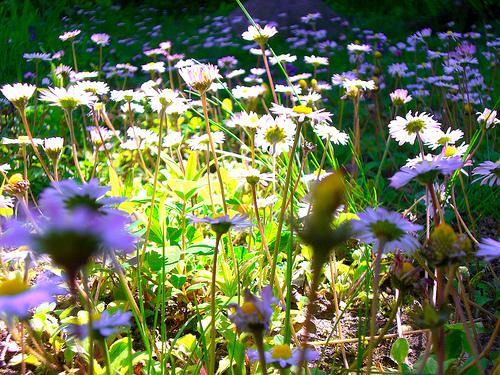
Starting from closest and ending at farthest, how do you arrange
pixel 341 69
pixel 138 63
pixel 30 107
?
pixel 30 107
pixel 341 69
pixel 138 63

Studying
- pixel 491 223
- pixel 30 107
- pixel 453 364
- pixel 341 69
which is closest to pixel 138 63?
pixel 341 69

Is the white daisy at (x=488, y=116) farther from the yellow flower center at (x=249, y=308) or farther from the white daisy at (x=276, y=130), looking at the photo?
the yellow flower center at (x=249, y=308)

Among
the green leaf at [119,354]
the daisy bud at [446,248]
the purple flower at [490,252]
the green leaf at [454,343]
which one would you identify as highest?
the daisy bud at [446,248]

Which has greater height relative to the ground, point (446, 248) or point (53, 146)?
point (446, 248)

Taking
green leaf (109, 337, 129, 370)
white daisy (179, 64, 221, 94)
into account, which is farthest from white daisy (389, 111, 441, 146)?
green leaf (109, 337, 129, 370)

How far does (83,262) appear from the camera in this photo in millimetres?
315

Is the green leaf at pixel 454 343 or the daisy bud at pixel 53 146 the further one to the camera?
the daisy bud at pixel 53 146

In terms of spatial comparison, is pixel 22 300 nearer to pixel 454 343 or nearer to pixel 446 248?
pixel 446 248

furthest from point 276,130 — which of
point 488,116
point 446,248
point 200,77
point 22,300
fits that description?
point 22,300

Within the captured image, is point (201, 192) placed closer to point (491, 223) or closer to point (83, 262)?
point (491, 223)

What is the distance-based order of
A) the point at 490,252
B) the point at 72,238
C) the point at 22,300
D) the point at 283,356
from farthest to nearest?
the point at 283,356 → the point at 490,252 → the point at 22,300 → the point at 72,238

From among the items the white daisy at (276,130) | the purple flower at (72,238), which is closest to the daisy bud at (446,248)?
the purple flower at (72,238)

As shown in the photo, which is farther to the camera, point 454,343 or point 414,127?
point 414,127

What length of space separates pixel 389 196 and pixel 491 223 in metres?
Result: 0.30
